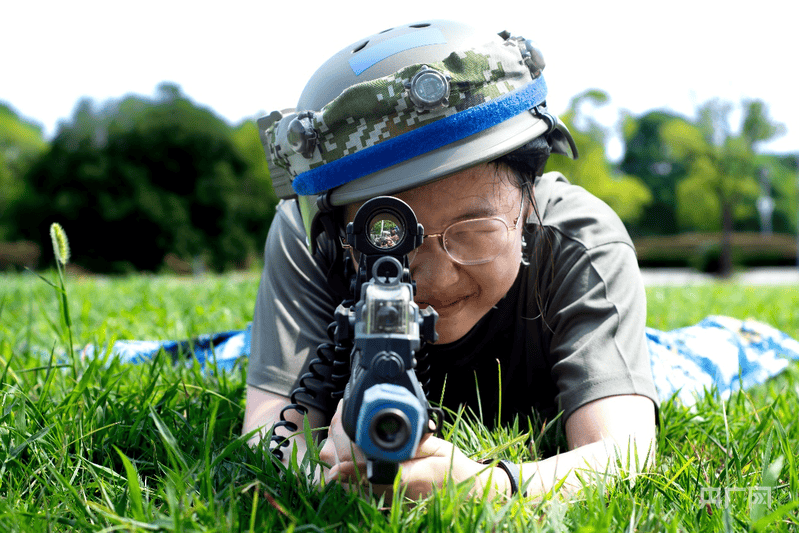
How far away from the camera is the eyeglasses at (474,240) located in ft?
5.81

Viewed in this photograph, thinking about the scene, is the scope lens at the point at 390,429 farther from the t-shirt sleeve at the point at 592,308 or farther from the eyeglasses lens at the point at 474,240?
the t-shirt sleeve at the point at 592,308

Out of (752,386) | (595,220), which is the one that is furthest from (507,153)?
(752,386)

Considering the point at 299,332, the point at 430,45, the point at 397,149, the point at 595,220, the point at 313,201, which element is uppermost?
the point at 430,45

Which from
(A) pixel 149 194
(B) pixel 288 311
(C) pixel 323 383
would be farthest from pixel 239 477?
(A) pixel 149 194

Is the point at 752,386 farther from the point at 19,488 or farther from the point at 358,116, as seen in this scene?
the point at 19,488

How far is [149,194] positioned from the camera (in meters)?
26.9

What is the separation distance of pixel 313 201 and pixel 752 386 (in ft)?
8.14

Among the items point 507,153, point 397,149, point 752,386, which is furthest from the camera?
point 752,386

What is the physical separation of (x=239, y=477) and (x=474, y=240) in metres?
0.91

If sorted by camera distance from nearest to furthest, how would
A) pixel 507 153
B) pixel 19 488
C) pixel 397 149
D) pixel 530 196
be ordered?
pixel 19 488 < pixel 397 149 < pixel 507 153 < pixel 530 196

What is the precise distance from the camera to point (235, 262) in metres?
28.7

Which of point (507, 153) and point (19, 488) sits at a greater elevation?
point (507, 153)

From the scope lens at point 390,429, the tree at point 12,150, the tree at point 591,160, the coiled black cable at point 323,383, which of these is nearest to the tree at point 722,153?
the tree at point 591,160

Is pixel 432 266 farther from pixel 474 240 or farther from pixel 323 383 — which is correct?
pixel 323 383
